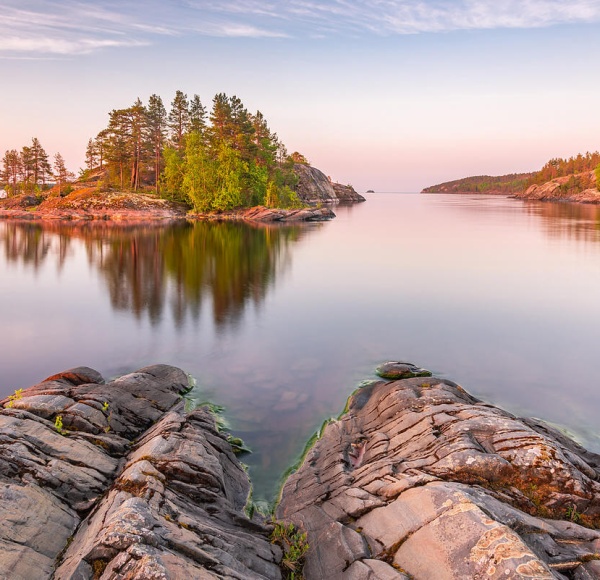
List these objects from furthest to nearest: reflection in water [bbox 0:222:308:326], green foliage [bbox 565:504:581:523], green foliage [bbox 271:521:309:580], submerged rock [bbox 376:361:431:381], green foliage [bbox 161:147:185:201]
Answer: green foliage [bbox 161:147:185:201]
reflection in water [bbox 0:222:308:326]
submerged rock [bbox 376:361:431:381]
green foliage [bbox 565:504:581:523]
green foliage [bbox 271:521:309:580]

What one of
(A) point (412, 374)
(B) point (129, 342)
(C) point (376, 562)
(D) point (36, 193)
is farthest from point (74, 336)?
(D) point (36, 193)

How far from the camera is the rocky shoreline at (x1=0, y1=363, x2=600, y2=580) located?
620 cm

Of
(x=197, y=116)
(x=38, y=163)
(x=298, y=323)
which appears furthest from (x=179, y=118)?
(x=298, y=323)

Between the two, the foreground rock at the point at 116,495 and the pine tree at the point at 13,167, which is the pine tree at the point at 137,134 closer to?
the pine tree at the point at 13,167

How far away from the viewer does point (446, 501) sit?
723 centimetres

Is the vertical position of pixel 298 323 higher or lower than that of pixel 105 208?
lower

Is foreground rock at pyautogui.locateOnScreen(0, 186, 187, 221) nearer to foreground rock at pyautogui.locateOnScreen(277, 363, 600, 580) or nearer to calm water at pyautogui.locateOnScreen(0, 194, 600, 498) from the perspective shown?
calm water at pyautogui.locateOnScreen(0, 194, 600, 498)

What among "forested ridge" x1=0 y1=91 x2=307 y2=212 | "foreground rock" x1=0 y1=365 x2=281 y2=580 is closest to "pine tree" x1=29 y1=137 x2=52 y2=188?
"forested ridge" x1=0 y1=91 x2=307 y2=212

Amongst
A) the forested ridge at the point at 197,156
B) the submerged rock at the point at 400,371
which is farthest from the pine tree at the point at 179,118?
the submerged rock at the point at 400,371

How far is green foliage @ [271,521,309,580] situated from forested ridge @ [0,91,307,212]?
83762mm

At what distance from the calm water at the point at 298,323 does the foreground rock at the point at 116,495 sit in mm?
2329

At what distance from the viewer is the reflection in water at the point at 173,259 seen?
2922 centimetres

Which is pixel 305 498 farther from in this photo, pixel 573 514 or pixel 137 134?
pixel 137 134

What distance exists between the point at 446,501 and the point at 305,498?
11.9 ft
